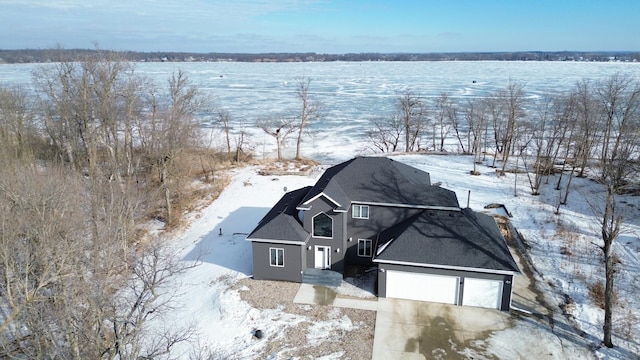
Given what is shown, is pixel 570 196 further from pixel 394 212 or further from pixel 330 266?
pixel 330 266

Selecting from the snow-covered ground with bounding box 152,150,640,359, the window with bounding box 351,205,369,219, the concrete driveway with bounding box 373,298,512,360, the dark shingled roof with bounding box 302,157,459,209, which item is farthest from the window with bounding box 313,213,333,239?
the snow-covered ground with bounding box 152,150,640,359

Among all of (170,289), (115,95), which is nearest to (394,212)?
(170,289)

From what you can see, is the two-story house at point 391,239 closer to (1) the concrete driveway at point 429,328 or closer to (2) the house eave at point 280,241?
(2) the house eave at point 280,241

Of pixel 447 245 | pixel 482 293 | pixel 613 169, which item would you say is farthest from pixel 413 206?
pixel 613 169

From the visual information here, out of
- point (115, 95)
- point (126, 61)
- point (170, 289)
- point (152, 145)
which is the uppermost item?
point (126, 61)

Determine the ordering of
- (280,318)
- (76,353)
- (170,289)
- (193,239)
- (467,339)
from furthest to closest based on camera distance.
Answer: (193,239)
(170,289)
(280,318)
(467,339)
(76,353)

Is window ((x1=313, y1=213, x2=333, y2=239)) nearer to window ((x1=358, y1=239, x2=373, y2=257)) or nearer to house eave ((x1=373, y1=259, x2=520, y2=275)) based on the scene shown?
window ((x1=358, y1=239, x2=373, y2=257))
